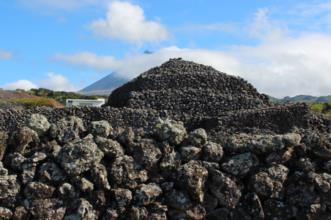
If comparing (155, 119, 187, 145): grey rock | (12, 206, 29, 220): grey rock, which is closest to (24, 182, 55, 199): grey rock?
(12, 206, 29, 220): grey rock

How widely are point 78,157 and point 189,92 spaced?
12645 mm

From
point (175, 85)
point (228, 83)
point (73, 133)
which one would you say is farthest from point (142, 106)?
point (73, 133)

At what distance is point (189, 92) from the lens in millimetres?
23234

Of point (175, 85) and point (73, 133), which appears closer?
point (73, 133)

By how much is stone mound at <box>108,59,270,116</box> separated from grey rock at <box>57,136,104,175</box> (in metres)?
10.6

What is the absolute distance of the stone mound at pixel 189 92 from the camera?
74.0 ft

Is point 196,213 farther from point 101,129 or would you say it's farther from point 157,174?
point 101,129

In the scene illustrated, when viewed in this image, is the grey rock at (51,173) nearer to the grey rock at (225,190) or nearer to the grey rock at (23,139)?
the grey rock at (23,139)

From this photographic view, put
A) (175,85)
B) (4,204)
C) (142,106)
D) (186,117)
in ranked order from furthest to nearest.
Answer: (175,85), (142,106), (186,117), (4,204)

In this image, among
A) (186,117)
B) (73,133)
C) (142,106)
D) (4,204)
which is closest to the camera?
(4,204)

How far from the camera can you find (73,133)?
11672 mm

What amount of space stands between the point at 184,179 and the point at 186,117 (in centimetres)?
642

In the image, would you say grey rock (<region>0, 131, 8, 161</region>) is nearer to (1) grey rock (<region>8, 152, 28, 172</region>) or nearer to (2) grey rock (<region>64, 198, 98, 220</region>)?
(1) grey rock (<region>8, 152, 28, 172</region>)

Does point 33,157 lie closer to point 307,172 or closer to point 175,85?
point 307,172
